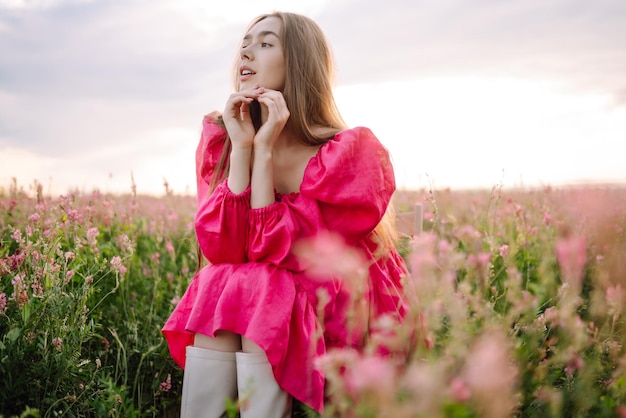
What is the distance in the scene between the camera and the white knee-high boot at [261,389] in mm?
1854

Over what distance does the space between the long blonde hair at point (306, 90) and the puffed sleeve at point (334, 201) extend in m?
0.22

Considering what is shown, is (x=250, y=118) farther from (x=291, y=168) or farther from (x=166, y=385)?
(x=166, y=385)

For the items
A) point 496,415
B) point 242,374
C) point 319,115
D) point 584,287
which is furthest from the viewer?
point 584,287

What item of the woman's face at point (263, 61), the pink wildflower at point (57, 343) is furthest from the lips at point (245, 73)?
the pink wildflower at point (57, 343)

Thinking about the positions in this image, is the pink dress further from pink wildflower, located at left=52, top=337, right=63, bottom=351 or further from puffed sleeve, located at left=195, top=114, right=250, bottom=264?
pink wildflower, located at left=52, top=337, right=63, bottom=351

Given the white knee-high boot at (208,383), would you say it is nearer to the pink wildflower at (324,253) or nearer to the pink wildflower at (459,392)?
the pink wildflower at (324,253)

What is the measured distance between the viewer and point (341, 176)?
217 cm

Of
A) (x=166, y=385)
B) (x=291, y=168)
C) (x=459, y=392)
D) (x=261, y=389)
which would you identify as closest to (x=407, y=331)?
(x=459, y=392)

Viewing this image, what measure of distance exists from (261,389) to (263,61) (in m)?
1.37

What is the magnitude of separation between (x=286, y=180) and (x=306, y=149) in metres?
0.17

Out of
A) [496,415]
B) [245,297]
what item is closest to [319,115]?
[245,297]

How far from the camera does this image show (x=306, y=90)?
8.29ft

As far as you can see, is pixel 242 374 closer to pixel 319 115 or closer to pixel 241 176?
pixel 241 176

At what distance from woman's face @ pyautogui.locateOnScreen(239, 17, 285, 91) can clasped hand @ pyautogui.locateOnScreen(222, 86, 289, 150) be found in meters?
0.07
